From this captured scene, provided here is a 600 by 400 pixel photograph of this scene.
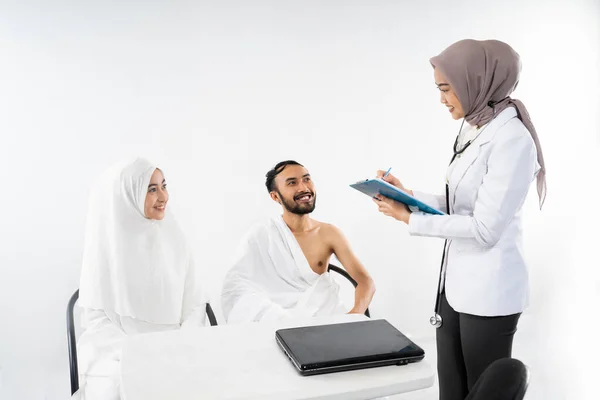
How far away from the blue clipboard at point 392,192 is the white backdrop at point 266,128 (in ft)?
3.92

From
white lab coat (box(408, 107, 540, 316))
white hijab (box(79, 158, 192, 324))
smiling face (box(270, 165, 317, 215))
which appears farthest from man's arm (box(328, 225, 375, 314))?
white hijab (box(79, 158, 192, 324))

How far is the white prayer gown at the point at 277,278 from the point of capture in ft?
9.42

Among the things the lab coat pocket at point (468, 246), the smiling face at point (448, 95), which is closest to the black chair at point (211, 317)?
the lab coat pocket at point (468, 246)

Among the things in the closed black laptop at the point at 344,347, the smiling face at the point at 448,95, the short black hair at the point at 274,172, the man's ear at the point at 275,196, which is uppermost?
the smiling face at the point at 448,95

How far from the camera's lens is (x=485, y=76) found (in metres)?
2.12

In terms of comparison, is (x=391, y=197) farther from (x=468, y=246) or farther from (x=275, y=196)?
(x=275, y=196)

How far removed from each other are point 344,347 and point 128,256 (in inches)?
57.4

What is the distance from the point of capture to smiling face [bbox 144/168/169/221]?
2545 mm

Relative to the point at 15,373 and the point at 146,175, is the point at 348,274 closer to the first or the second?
the point at 146,175

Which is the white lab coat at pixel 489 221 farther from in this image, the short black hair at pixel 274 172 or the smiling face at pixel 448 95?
the short black hair at pixel 274 172

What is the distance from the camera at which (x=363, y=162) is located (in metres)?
3.54

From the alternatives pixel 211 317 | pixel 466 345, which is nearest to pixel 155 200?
pixel 211 317

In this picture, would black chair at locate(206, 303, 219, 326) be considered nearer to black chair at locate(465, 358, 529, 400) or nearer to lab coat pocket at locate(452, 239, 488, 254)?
lab coat pocket at locate(452, 239, 488, 254)

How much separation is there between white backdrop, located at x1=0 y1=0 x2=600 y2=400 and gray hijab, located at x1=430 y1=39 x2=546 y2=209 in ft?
4.39
